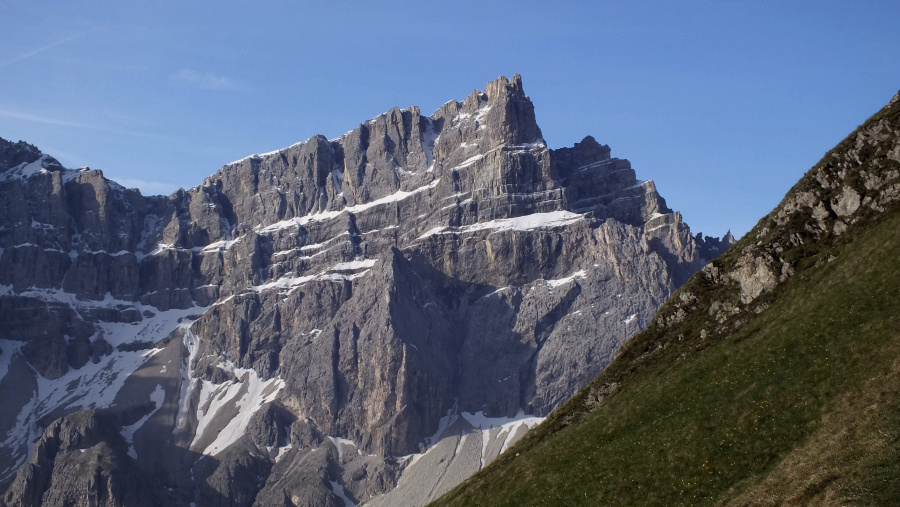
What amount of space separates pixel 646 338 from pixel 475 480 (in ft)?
76.5

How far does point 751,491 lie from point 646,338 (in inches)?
1666

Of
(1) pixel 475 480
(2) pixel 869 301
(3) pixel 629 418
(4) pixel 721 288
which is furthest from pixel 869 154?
(1) pixel 475 480

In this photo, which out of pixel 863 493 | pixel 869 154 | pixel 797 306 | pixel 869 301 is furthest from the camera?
pixel 869 154

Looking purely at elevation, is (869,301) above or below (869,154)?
below

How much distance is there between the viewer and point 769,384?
6328 cm

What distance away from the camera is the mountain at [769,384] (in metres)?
51.2

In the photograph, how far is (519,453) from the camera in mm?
86125

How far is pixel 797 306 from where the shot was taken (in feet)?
237

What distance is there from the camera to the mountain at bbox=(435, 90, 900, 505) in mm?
51250

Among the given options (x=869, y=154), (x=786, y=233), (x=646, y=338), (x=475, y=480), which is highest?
(x=869, y=154)

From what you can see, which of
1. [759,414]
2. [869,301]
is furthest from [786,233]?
[759,414]

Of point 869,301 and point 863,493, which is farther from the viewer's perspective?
point 869,301

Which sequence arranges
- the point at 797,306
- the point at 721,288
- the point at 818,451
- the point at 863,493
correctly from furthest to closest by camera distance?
the point at 721,288 < the point at 797,306 < the point at 818,451 < the point at 863,493

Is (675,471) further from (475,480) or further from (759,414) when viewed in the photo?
(475,480)
